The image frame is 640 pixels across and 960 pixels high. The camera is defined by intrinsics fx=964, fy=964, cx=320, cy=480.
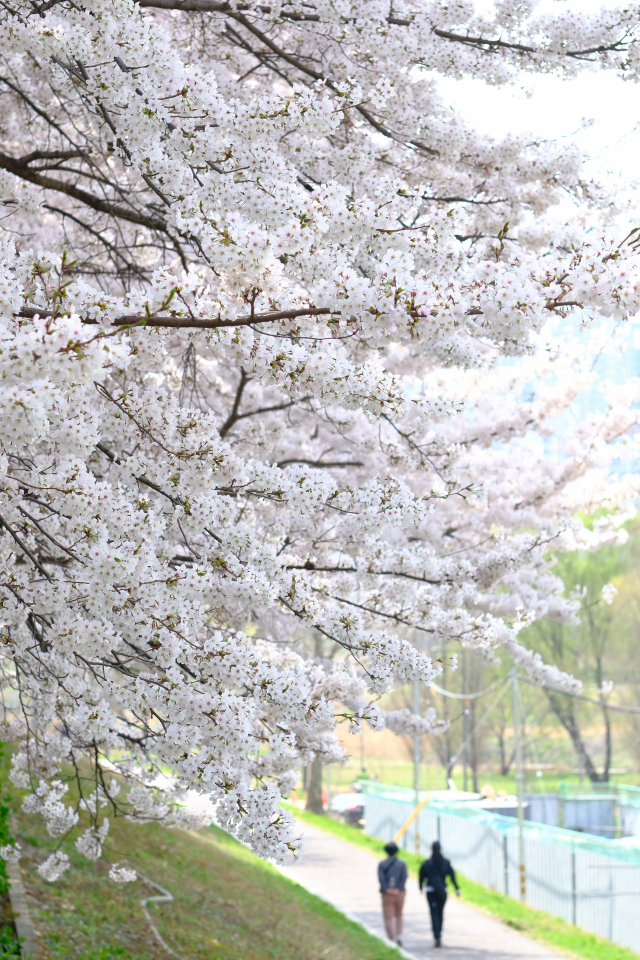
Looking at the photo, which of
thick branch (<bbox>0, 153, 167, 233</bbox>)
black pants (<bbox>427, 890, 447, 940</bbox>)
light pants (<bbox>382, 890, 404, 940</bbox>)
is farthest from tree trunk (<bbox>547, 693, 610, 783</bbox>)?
thick branch (<bbox>0, 153, 167, 233</bbox>)

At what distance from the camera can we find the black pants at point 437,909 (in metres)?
13.4

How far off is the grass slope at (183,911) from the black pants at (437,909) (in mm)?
1091

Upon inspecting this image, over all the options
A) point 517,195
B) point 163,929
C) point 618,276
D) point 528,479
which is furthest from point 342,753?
point 528,479

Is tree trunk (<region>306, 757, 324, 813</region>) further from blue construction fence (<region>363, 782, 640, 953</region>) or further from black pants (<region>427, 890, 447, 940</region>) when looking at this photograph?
black pants (<region>427, 890, 447, 940</region>)

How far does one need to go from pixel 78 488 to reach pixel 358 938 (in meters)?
10.8

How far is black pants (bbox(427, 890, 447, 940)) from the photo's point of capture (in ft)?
44.1

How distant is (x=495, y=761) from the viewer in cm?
5675

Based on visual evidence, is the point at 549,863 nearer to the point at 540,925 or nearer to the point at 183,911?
the point at 540,925

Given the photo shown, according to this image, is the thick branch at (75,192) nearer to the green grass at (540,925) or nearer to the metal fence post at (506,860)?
the green grass at (540,925)

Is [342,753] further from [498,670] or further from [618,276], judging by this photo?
[498,670]

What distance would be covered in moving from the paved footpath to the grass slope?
0.92 metres

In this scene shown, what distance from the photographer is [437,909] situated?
13492mm

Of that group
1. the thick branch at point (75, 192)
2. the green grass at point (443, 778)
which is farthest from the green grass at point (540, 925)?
the green grass at point (443, 778)

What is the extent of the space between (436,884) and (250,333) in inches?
475
